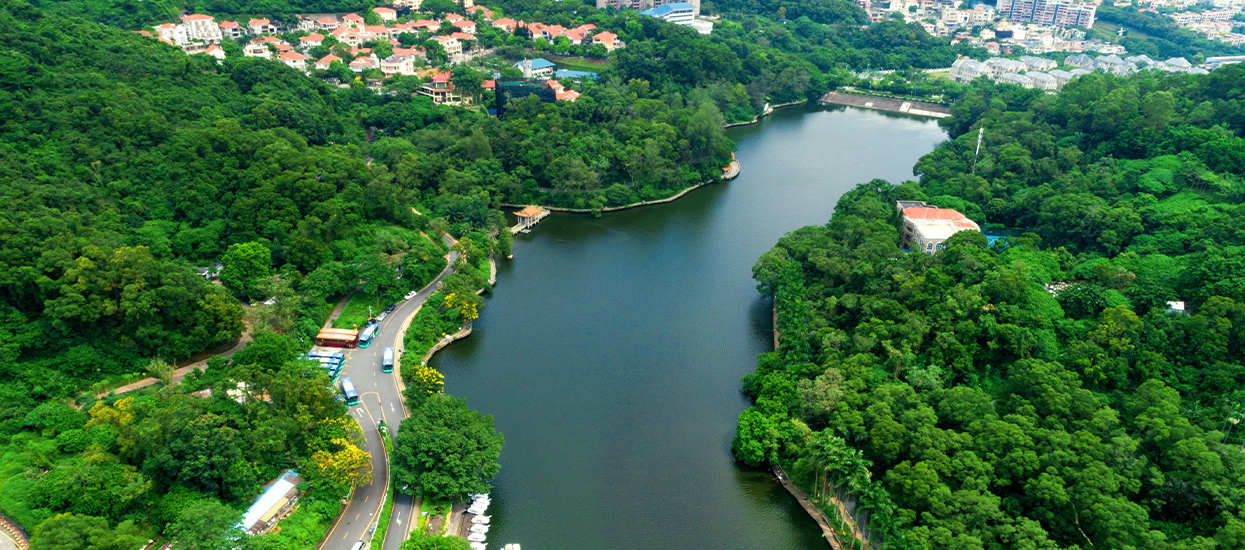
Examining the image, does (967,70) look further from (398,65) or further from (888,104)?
(398,65)

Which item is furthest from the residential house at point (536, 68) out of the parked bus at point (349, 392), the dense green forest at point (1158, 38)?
the dense green forest at point (1158, 38)

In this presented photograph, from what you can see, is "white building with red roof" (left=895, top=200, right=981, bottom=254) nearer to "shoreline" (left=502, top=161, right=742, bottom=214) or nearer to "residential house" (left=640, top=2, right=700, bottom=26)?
"shoreline" (left=502, top=161, right=742, bottom=214)

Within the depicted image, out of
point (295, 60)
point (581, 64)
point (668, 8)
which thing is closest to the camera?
point (295, 60)

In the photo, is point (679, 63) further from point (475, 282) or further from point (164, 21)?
point (164, 21)

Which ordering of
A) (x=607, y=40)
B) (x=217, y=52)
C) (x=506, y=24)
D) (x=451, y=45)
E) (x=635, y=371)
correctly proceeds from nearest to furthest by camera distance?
(x=635, y=371)
(x=217, y=52)
(x=451, y=45)
(x=607, y=40)
(x=506, y=24)

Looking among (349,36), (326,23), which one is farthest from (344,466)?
(326,23)

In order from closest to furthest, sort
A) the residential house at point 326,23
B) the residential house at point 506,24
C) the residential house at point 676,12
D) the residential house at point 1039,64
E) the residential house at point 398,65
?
1. the residential house at point 398,65
2. the residential house at point 326,23
3. the residential house at point 506,24
4. the residential house at point 1039,64
5. the residential house at point 676,12

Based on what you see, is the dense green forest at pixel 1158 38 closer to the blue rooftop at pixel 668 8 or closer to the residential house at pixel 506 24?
the blue rooftop at pixel 668 8
